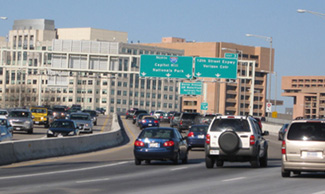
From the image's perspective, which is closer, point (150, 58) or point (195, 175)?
point (195, 175)

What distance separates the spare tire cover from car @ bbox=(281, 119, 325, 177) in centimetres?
308

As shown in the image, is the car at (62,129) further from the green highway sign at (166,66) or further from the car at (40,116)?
the green highway sign at (166,66)

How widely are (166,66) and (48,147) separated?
39.0 meters

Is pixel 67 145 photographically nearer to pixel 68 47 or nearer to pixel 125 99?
pixel 68 47

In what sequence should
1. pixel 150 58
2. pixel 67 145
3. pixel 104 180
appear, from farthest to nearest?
pixel 150 58
pixel 67 145
pixel 104 180

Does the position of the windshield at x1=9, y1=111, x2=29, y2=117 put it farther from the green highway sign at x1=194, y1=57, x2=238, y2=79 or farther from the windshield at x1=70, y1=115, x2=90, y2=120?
the green highway sign at x1=194, y1=57, x2=238, y2=79

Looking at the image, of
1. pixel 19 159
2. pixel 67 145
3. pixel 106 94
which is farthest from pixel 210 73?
pixel 106 94

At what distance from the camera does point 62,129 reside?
37594mm

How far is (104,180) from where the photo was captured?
17781mm

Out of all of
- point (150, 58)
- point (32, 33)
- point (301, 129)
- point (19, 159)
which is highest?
point (32, 33)

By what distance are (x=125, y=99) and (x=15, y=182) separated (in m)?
163

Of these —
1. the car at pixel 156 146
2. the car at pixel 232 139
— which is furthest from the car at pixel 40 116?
the car at pixel 232 139

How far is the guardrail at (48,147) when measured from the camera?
24.1 meters

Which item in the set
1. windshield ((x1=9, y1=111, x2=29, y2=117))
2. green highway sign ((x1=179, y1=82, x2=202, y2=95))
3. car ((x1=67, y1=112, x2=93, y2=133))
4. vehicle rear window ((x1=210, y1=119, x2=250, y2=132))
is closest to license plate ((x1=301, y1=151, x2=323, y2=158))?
vehicle rear window ((x1=210, y1=119, x2=250, y2=132))
